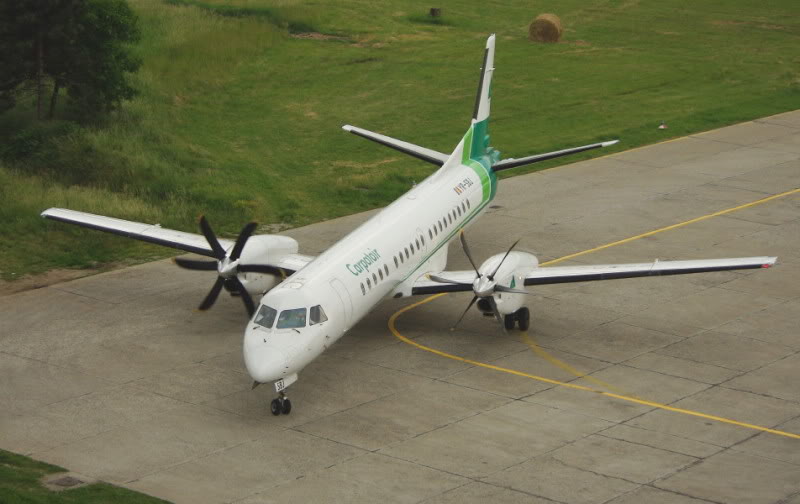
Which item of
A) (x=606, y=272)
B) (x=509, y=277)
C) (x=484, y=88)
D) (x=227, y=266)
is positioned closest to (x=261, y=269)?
(x=227, y=266)

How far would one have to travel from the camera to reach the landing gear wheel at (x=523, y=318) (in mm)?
33844

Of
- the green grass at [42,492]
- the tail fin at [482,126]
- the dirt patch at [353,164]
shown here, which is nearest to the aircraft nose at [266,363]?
the green grass at [42,492]

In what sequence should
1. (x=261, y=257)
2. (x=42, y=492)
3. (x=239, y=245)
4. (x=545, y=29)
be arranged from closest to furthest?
(x=42, y=492) < (x=239, y=245) < (x=261, y=257) < (x=545, y=29)

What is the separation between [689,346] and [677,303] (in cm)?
360

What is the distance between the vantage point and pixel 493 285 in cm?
3192

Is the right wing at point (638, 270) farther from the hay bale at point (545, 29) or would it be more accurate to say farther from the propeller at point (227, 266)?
the hay bale at point (545, 29)

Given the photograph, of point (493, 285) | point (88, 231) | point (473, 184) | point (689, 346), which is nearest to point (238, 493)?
point (493, 285)

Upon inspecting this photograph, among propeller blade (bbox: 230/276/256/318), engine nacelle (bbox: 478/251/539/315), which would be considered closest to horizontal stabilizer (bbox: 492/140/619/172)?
engine nacelle (bbox: 478/251/539/315)

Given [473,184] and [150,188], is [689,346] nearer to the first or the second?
[473,184]

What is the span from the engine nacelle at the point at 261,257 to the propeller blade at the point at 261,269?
331 mm

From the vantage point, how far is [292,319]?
2889 centimetres

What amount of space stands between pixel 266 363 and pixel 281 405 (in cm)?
133

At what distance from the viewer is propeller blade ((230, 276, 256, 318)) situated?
31711 millimetres

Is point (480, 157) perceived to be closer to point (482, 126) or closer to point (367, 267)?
point (482, 126)
